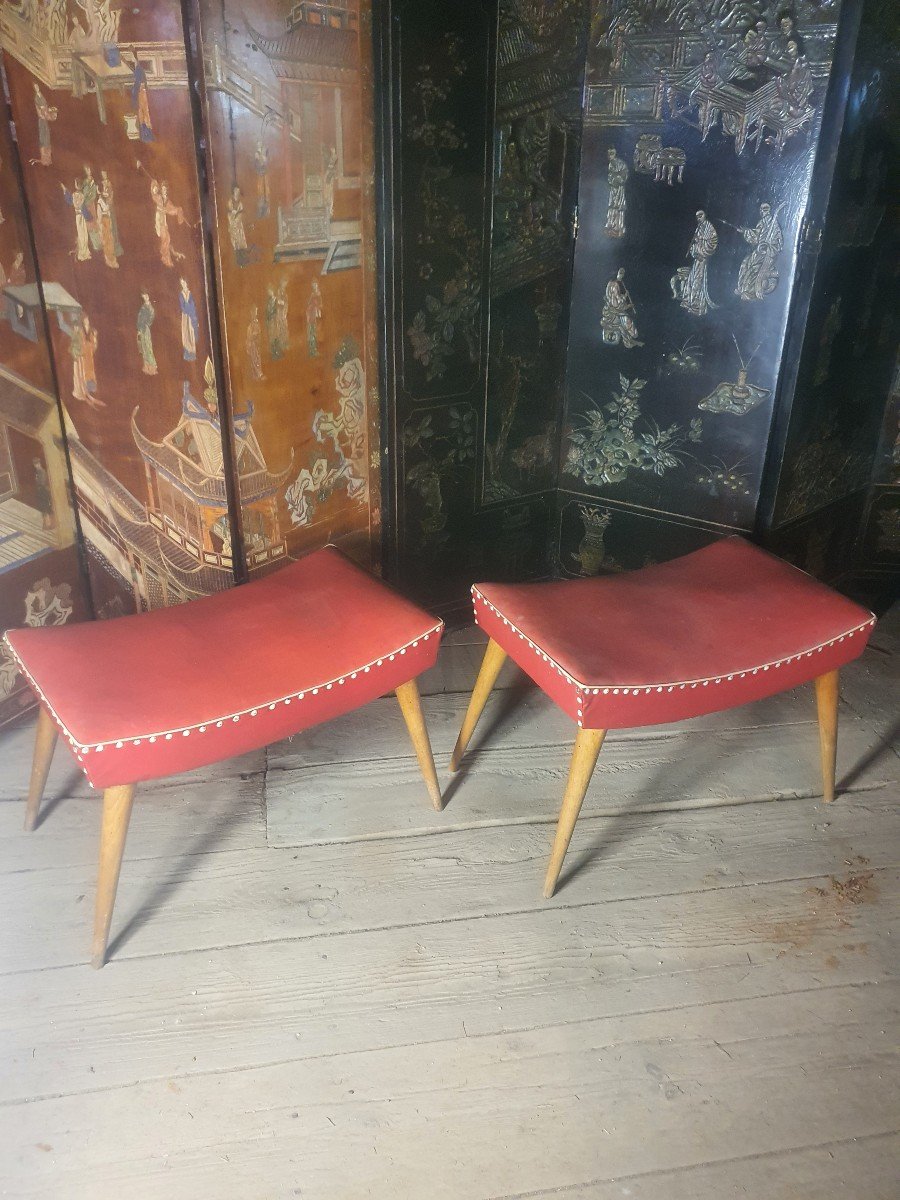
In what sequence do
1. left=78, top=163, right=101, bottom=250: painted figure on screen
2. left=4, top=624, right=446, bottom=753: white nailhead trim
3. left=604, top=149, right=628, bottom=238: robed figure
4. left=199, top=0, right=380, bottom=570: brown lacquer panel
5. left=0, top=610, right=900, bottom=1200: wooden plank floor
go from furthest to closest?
left=604, top=149, right=628, bottom=238: robed figure → left=78, top=163, right=101, bottom=250: painted figure on screen → left=199, top=0, right=380, bottom=570: brown lacquer panel → left=4, top=624, right=446, bottom=753: white nailhead trim → left=0, top=610, right=900, bottom=1200: wooden plank floor

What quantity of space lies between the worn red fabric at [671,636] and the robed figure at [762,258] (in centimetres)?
66

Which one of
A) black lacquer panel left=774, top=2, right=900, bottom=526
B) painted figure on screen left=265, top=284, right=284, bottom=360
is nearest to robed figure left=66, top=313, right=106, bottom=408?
painted figure on screen left=265, top=284, right=284, bottom=360

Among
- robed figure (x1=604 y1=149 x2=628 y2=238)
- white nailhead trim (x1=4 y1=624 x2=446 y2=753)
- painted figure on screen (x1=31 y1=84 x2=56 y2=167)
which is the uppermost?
painted figure on screen (x1=31 y1=84 x2=56 y2=167)

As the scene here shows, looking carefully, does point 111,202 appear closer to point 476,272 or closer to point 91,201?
point 91,201

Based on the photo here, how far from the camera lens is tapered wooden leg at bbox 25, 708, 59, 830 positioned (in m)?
1.83

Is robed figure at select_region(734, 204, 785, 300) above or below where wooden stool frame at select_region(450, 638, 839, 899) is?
above

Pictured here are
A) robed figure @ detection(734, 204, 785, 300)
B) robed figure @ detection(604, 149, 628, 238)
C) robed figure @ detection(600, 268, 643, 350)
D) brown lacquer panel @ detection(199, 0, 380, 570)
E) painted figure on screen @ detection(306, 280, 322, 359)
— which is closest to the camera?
brown lacquer panel @ detection(199, 0, 380, 570)

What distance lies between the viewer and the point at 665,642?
1839mm

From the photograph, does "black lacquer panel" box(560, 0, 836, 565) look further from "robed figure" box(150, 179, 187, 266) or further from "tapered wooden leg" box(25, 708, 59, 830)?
"tapered wooden leg" box(25, 708, 59, 830)

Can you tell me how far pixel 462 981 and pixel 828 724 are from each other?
960mm

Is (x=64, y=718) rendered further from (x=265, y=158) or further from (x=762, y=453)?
(x=762, y=453)

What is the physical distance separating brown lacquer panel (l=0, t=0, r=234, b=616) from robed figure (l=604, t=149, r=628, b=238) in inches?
42.2

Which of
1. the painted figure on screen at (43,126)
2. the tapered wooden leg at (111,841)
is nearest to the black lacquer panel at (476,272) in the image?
the painted figure on screen at (43,126)

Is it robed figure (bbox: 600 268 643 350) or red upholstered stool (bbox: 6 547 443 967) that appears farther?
robed figure (bbox: 600 268 643 350)
